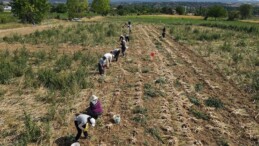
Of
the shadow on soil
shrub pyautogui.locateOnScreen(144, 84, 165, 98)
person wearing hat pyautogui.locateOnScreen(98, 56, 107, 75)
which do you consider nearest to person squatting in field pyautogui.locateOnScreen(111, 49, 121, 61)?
person wearing hat pyautogui.locateOnScreen(98, 56, 107, 75)

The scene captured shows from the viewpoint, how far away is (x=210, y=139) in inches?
305

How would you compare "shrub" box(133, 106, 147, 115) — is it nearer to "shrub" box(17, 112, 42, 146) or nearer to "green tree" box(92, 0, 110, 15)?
"shrub" box(17, 112, 42, 146)

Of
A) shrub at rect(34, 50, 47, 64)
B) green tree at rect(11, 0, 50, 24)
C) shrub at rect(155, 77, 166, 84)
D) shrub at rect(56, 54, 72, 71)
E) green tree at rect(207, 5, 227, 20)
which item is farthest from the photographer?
green tree at rect(207, 5, 227, 20)

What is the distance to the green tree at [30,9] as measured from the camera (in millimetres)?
46375

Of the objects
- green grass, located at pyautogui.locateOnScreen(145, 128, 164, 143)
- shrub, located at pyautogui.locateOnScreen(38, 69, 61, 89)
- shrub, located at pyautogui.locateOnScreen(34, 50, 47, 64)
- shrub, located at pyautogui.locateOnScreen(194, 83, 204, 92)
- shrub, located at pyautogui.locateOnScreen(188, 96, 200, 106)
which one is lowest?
green grass, located at pyautogui.locateOnScreen(145, 128, 164, 143)

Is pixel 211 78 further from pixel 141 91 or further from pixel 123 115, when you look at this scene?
pixel 123 115

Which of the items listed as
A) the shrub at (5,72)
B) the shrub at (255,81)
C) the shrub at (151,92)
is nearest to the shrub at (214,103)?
the shrub at (151,92)

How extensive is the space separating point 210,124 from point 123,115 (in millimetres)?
2562

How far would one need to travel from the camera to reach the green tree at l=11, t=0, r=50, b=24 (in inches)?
1826

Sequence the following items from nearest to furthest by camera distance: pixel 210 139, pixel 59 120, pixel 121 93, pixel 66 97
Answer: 1. pixel 210 139
2. pixel 59 120
3. pixel 66 97
4. pixel 121 93

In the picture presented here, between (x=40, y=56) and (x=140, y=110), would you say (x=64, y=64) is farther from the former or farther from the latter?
(x=140, y=110)

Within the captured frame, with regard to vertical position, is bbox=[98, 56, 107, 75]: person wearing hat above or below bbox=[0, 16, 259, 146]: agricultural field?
above

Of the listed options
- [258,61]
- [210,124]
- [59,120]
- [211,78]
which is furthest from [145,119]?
[258,61]

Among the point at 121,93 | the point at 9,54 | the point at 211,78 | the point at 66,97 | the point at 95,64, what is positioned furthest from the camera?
the point at 9,54
